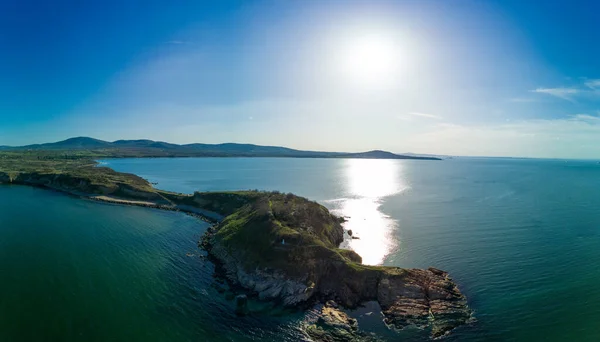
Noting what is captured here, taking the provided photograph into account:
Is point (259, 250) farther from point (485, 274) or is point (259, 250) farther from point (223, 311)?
point (485, 274)

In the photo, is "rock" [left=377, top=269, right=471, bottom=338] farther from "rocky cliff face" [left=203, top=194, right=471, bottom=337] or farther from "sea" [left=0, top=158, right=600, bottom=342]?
"sea" [left=0, top=158, right=600, bottom=342]

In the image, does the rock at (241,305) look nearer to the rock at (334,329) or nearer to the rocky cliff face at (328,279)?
the rocky cliff face at (328,279)

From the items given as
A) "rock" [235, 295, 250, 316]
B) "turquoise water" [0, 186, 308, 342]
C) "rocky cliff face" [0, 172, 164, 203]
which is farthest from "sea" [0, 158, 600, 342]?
"rocky cliff face" [0, 172, 164, 203]

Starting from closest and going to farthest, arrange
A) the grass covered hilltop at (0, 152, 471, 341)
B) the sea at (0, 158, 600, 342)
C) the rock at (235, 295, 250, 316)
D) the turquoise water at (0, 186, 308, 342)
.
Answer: the turquoise water at (0, 186, 308, 342) → the sea at (0, 158, 600, 342) → the grass covered hilltop at (0, 152, 471, 341) → the rock at (235, 295, 250, 316)

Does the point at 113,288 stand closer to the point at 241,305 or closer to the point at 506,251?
the point at 241,305

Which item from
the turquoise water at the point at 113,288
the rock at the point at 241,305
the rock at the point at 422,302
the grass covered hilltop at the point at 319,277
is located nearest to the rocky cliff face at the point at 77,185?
the turquoise water at the point at 113,288

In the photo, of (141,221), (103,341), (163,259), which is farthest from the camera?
(141,221)

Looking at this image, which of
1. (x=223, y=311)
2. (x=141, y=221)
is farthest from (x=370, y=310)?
(x=141, y=221)
